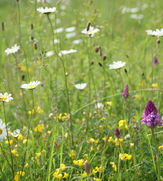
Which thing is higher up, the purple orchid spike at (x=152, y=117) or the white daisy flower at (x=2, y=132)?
the purple orchid spike at (x=152, y=117)

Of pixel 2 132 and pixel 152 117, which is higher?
pixel 152 117

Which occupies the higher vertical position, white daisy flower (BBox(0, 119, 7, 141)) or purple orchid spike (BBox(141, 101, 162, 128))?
purple orchid spike (BBox(141, 101, 162, 128))

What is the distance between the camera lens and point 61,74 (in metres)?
3.32

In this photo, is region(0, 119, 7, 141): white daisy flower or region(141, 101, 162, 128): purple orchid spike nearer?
region(141, 101, 162, 128): purple orchid spike

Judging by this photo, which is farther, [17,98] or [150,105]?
[17,98]

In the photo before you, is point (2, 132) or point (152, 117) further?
point (2, 132)

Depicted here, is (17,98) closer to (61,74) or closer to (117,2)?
(61,74)

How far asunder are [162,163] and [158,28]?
1.00m

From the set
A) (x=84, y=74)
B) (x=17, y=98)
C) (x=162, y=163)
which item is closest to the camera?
(x=162, y=163)

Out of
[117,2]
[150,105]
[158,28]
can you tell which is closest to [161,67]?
[158,28]

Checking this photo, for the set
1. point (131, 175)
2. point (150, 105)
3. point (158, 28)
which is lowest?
point (131, 175)

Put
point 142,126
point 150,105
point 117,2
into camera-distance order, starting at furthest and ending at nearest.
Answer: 1. point 117,2
2. point 142,126
3. point 150,105

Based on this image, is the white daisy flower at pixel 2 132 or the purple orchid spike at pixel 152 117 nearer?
the purple orchid spike at pixel 152 117

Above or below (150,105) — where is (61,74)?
below
